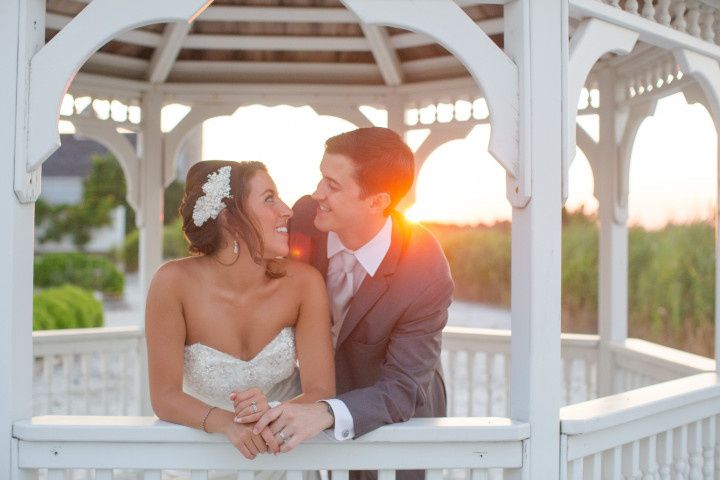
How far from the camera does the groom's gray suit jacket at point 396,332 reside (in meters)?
3.28

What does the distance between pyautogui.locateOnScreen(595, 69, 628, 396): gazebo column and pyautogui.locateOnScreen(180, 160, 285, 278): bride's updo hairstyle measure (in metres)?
3.37

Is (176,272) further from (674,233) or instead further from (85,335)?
(674,233)

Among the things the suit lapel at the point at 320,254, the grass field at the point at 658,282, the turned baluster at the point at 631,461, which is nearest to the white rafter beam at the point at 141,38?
the suit lapel at the point at 320,254

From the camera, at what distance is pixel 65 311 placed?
1670cm

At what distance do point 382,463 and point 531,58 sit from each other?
1756 mm

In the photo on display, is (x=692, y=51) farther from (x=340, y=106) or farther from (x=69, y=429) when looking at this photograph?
(x=69, y=429)

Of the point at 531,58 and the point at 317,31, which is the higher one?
the point at 317,31

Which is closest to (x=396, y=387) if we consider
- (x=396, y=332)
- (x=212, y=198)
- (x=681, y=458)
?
(x=396, y=332)

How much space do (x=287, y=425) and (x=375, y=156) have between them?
131 centimetres

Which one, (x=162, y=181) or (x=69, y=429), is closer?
(x=69, y=429)

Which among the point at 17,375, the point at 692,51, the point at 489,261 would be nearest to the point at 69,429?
the point at 17,375

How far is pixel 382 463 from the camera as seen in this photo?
327cm

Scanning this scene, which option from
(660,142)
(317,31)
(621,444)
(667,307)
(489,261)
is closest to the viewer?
(621,444)

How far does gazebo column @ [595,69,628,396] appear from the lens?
241 inches
